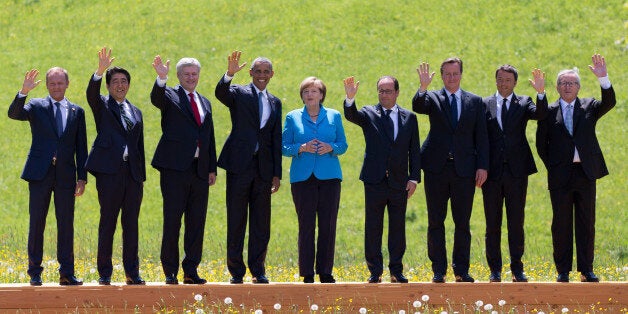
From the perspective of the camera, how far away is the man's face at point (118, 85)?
37.6 feet

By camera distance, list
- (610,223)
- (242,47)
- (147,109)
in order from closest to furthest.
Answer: (610,223), (147,109), (242,47)

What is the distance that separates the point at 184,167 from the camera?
11555mm

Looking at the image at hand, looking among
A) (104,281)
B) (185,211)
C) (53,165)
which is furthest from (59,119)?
(104,281)

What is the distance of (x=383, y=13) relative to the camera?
33.3 metres

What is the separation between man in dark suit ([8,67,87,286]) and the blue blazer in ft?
7.45

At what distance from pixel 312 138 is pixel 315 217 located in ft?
2.89

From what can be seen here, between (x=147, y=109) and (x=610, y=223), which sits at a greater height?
(x=147, y=109)

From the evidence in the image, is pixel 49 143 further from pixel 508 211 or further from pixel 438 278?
pixel 508 211

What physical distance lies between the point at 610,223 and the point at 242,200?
43.8ft

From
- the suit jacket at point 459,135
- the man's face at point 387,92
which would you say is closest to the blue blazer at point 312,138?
the man's face at point 387,92

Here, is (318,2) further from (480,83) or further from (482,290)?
(482,290)

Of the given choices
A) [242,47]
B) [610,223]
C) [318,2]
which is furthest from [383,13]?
[610,223]

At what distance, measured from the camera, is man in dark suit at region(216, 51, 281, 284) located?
1184cm

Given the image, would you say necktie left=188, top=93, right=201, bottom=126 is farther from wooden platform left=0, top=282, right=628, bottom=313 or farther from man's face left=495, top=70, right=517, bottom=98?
man's face left=495, top=70, right=517, bottom=98
